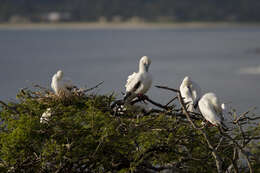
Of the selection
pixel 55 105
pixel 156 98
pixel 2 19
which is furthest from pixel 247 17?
pixel 55 105

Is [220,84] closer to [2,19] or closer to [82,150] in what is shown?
[82,150]

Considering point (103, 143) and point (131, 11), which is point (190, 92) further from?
point (131, 11)

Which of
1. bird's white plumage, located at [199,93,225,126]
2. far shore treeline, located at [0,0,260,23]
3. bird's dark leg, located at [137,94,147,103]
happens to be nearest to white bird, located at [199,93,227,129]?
bird's white plumage, located at [199,93,225,126]

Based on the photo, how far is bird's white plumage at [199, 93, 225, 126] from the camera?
15.2 ft

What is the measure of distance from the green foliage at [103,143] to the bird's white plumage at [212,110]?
10 centimetres

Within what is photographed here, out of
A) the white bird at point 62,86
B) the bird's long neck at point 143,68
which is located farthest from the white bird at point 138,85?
the white bird at point 62,86

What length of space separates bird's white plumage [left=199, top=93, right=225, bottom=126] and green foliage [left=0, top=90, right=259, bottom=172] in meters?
0.10

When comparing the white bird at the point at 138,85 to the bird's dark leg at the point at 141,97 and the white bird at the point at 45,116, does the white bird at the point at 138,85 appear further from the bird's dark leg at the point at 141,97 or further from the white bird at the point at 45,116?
the white bird at the point at 45,116

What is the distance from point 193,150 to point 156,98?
41.1 feet

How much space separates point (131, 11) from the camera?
123m

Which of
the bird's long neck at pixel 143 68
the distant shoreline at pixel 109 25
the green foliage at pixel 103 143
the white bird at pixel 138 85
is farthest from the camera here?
the distant shoreline at pixel 109 25

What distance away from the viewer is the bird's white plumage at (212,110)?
4.64 metres

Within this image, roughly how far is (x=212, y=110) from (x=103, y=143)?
104 centimetres

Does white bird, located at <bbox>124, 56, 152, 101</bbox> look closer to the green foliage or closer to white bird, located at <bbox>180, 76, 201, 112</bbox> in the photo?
white bird, located at <bbox>180, 76, 201, 112</bbox>
